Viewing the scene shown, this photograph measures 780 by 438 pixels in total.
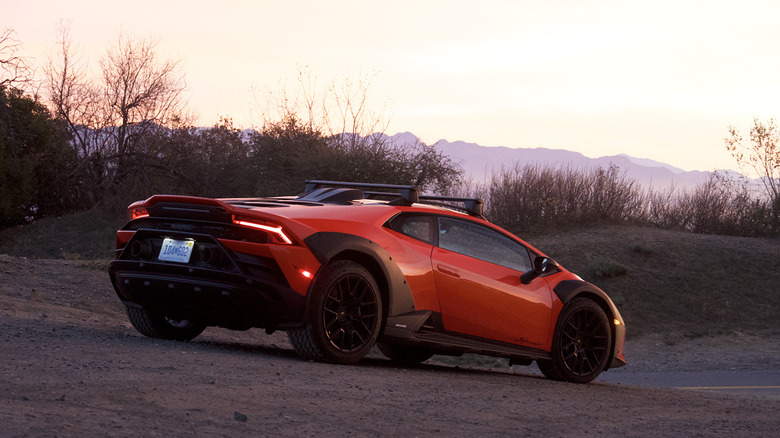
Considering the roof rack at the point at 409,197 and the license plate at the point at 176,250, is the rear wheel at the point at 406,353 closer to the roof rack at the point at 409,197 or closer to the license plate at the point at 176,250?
the roof rack at the point at 409,197

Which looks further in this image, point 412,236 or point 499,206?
point 499,206

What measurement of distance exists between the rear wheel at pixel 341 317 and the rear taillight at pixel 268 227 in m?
0.40

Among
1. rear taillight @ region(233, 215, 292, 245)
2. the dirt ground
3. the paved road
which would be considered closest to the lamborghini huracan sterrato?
rear taillight @ region(233, 215, 292, 245)

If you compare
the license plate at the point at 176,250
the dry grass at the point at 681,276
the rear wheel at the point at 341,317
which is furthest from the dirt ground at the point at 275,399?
the dry grass at the point at 681,276

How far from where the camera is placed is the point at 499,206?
26.1 m

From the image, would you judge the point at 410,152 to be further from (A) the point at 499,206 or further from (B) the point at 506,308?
(B) the point at 506,308

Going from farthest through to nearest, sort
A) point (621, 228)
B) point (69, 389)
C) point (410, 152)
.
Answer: point (410, 152), point (621, 228), point (69, 389)

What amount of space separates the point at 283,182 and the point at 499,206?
6.96 metres

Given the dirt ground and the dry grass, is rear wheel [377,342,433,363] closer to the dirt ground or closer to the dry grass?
the dirt ground

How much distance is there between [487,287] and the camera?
26.8 feet

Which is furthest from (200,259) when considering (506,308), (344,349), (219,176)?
(219,176)

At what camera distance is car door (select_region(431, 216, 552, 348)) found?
26.0 feet

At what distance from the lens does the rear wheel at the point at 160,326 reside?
8531 mm

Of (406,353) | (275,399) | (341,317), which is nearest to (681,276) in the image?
(406,353)
